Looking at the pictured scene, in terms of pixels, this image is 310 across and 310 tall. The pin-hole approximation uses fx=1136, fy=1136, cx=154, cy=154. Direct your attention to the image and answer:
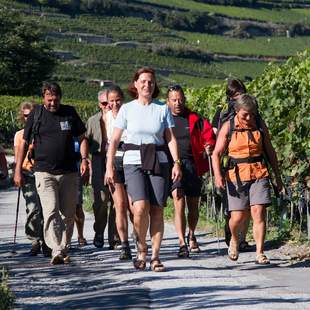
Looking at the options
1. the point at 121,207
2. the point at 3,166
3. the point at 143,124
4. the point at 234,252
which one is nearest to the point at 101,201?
the point at 121,207

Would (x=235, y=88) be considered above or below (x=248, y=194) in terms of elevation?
above

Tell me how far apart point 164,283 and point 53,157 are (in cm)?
249

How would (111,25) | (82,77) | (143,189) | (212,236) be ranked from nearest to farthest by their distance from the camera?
(143,189) → (212,236) → (82,77) → (111,25)

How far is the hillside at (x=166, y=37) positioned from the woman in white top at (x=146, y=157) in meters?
80.4

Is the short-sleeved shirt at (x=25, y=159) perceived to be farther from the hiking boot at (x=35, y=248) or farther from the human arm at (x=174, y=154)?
the human arm at (x=174, y=154)

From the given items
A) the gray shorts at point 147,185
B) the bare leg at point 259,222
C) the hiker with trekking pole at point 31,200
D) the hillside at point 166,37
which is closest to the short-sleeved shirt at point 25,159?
the hiker with trekking pole at point 31,200

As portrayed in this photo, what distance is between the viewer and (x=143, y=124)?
1045 cm

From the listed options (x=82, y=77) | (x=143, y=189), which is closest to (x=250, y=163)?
(x=143, y=189)

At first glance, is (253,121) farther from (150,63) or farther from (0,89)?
(150,63)

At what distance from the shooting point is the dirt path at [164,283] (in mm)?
8594

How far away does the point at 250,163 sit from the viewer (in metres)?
10.9

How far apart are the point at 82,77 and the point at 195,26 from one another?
28.9m

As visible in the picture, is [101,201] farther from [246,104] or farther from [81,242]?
[246,104]

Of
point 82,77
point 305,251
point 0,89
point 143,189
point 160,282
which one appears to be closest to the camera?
point 160,282
